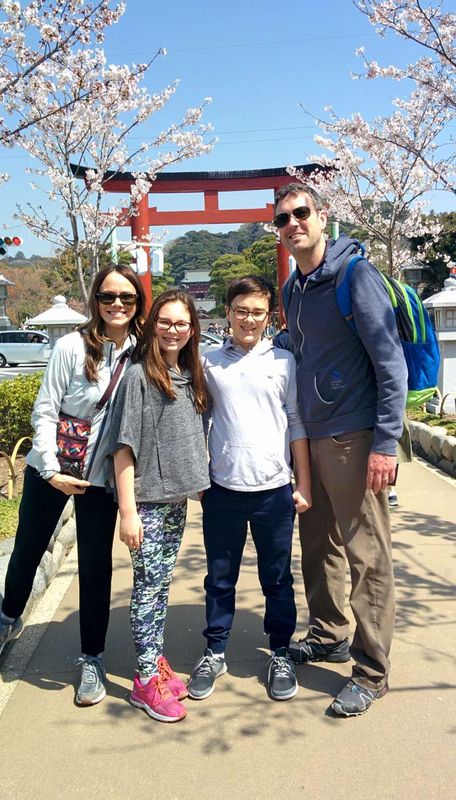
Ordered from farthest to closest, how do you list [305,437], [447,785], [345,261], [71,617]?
[71,617], [305,437], [345,261], [447,785]

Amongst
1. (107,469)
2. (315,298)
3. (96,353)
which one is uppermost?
(315,298)

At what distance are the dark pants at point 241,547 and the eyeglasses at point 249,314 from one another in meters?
0.66

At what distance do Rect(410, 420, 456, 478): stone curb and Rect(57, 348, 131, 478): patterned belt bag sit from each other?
4176mm

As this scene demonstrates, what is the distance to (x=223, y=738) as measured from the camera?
6.95 feet

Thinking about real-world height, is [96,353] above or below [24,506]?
above

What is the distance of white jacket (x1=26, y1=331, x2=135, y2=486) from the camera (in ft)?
7.50

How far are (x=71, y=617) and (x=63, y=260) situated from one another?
21.9m

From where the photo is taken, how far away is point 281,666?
95.1 inches

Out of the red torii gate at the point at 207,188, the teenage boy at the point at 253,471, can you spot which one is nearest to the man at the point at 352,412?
the teenage boy at the point at 253,471

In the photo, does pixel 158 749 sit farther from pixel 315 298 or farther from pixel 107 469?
pixel 315 298

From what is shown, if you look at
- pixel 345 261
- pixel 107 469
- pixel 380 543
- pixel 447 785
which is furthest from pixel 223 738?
pixel 345 261

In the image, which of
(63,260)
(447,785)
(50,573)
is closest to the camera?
(447,785)

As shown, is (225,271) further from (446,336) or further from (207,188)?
(446,336)

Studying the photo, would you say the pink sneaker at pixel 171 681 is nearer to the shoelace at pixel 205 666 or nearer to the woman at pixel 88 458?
the shoelace at pixel 205 666
